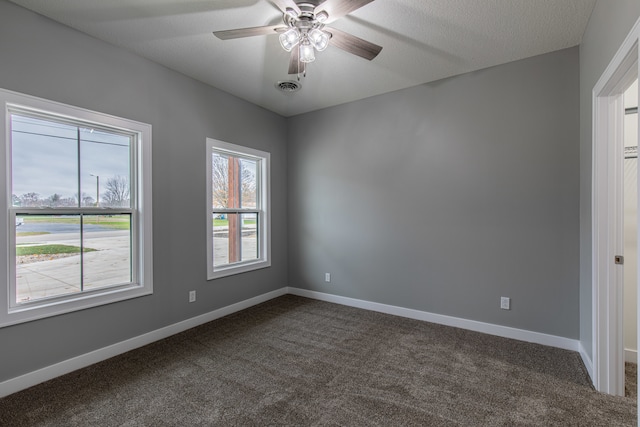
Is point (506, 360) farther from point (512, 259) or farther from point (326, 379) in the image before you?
point (326, 379)

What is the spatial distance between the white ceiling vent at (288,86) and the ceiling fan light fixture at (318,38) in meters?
1.36

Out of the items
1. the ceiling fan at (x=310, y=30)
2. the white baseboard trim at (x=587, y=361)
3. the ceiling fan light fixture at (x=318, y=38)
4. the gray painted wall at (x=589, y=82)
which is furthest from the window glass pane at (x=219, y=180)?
the white baseboard trim at (x=587, y=361)

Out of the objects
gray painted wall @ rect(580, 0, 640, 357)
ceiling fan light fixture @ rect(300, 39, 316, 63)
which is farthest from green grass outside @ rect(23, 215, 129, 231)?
gray painted wall @ rect(580, 0, 640, 357)

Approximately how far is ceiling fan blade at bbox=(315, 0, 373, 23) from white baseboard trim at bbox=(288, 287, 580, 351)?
121 inches

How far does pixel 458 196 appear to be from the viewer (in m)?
3.26

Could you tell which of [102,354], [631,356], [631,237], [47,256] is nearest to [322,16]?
[47,256]

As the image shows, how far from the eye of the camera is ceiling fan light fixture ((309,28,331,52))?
201cm

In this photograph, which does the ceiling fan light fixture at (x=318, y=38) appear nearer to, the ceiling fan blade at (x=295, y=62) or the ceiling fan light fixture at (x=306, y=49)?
the ceiling fan light fixture at (x=306, y=49)

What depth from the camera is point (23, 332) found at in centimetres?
215

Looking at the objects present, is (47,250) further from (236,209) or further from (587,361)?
(587,361)

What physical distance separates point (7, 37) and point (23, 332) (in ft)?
6.82

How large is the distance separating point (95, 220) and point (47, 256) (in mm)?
426

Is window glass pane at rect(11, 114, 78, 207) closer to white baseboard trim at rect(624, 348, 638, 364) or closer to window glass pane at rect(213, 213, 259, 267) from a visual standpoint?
window glass pane at rect(213, 213, 259, 267)

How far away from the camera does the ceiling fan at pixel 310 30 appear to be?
1.85m
